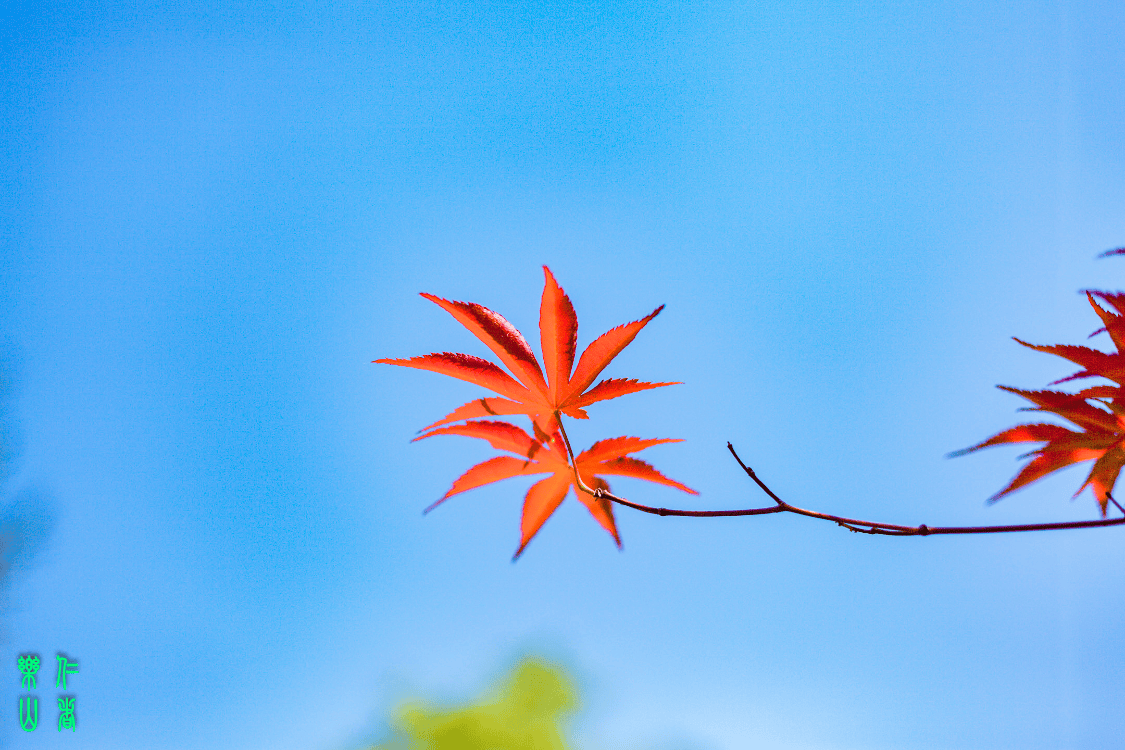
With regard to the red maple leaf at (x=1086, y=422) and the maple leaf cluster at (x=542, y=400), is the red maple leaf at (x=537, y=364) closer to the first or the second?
the maple leaf cluster at (x=542, y=400)

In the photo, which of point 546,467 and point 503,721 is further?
point 503,721

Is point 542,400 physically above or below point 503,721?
above

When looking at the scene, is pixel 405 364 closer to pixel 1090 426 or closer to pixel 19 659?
pixel 1090 426

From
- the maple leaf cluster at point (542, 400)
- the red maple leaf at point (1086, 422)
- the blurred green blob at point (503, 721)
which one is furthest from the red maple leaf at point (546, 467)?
the blurred green blob at point (503, 721)

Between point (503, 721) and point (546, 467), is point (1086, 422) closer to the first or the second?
point (546, 467)

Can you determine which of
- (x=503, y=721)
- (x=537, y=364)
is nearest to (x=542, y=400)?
(x=537, y=364)
